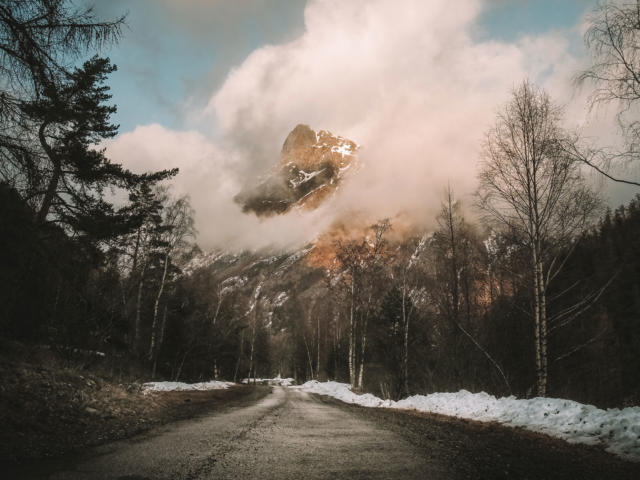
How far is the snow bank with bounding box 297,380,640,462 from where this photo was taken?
5.53 metres

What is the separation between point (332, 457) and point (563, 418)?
5560mm

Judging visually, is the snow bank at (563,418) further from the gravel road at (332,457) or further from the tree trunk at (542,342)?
the tree trunk at (542,342)

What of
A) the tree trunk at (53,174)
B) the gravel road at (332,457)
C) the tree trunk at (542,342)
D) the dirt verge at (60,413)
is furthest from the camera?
the tree trunk at (542,342)

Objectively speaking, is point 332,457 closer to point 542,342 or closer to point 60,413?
point 60,413

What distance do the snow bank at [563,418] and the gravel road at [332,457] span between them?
0.44 m

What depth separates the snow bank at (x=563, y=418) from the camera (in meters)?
Answer: 5.53

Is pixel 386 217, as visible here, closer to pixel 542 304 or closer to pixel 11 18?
pixel 542 304

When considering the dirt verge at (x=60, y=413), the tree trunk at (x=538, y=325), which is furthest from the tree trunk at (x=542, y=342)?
the dirt verge at (x=60, y=413)

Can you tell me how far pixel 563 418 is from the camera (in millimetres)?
7227

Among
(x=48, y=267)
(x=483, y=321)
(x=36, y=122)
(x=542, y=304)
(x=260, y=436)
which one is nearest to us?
(x=36, y=122)

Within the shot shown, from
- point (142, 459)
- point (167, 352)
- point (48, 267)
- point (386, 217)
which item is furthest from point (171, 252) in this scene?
point (142, 459)

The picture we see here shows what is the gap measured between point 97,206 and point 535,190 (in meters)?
12.7

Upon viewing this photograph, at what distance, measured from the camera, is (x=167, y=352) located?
29.0 meters

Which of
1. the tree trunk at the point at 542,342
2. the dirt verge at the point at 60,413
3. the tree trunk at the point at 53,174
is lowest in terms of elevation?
the dirt verge at the point at 60,413
